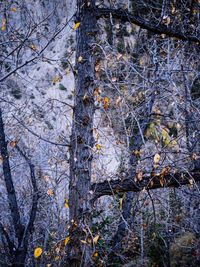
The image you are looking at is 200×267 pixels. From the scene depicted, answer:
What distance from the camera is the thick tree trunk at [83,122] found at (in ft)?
9.25

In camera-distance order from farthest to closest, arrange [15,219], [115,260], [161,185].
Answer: [115,260] < [15,219] < [161,185]

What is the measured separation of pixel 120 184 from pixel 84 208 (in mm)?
599

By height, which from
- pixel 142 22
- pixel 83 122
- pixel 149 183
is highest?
pixel 142 22

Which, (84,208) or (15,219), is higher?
(84,208)

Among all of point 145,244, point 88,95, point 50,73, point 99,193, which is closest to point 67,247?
point 99,193

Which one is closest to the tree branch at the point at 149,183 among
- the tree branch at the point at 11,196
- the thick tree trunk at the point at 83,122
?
the thick tree trunk at the point at 83,122

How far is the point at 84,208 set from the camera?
9.15 feet

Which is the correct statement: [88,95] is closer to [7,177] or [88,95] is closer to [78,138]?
[78,138]

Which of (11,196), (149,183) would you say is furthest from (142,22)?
(11,196)

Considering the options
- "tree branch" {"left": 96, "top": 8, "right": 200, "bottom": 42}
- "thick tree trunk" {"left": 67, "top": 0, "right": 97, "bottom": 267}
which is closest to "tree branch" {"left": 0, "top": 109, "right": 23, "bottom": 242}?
"thick tree trunk" {"left": 67, "top": 0, "right": 97, "bottom": 267}

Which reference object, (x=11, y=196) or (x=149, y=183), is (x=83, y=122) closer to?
(x=149, y=183)

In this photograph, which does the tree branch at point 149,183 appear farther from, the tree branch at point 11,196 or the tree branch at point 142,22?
the tree branch at point 11,196

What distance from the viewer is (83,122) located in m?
2.94

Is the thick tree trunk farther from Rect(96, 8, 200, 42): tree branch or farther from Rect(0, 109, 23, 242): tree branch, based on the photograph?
Rect(0, 109, 23, 242): tree branch
